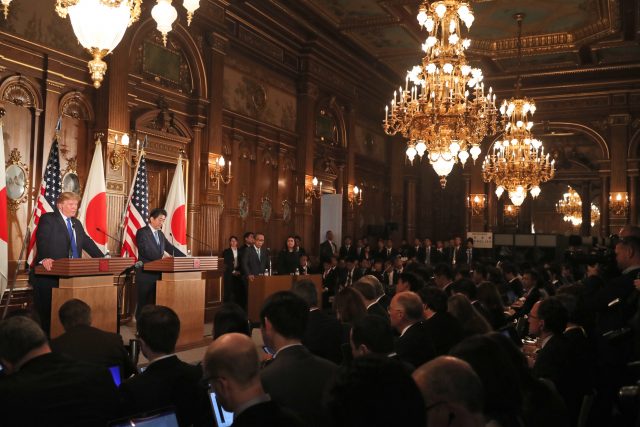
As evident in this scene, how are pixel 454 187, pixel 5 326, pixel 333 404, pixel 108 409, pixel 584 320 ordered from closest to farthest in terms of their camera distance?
1. pixel 333 404
2. pixel 108 409
3. pixel 5 326
4. pixel 584 320
5. pixel 454 187

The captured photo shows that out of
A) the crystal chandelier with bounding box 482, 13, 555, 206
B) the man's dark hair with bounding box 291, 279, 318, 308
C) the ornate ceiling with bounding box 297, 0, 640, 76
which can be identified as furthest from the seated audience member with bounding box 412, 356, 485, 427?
the ornate ceiling with bounding box 297, 0, 640, 76

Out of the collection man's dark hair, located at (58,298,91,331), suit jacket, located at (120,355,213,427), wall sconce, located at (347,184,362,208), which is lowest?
suit jacket, located at (120,355,213,427)

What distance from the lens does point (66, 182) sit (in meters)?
Answer: 8.71

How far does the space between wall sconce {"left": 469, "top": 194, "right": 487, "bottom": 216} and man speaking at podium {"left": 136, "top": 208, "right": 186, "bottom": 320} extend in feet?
42.9

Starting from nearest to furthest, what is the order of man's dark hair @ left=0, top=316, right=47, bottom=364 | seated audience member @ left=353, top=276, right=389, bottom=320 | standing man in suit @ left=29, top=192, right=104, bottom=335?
man's dark hair @ left=0, top=316, right=47, bottom=364 < seated audience member @ left=353, top=276, right=389, bottom=320 < standing man in suit @ left=29, top=192, right=104, bottom=335

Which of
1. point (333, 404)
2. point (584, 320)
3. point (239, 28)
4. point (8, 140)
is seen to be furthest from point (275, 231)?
point (333, 404)

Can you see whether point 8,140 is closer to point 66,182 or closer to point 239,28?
point 66,182

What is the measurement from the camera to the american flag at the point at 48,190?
7543 millimetres

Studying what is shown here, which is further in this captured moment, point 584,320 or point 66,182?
point 66,182

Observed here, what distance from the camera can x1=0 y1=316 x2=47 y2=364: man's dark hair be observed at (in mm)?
2762

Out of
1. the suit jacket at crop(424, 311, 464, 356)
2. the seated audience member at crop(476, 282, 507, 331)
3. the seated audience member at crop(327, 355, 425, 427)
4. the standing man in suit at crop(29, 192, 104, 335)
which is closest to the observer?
the seated audience member at crop(327, 355, 425, 427)

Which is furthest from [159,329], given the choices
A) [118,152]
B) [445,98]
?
[118,152]

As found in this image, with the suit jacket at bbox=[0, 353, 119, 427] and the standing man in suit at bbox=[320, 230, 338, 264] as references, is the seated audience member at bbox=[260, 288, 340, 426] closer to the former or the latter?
the suit jacket at bbox=[0, 353, 119, 427]

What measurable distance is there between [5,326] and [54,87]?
21.6 feet
